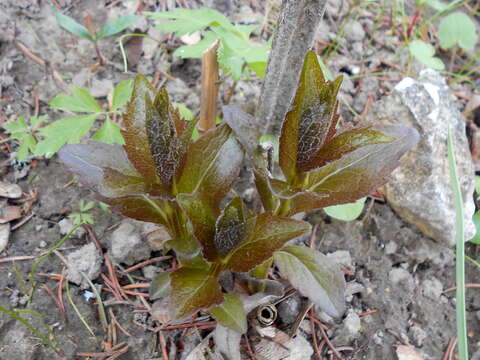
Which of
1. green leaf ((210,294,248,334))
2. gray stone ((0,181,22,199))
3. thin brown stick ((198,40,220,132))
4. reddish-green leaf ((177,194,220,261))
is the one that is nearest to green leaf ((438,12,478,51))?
thin brown stick ((198,40,220,132))

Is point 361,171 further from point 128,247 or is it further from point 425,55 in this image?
point 425,55

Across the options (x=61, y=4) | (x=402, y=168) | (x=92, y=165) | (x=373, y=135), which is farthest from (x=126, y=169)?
(x=61, y=4)

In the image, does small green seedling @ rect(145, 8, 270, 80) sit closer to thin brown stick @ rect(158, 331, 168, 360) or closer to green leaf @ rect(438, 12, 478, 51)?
thin brown stick @ rect(158, 331, 168, 360)

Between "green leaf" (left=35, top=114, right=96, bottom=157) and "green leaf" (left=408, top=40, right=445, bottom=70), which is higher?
"green leaf" (left=408, top=40, right=445, bottom=70)

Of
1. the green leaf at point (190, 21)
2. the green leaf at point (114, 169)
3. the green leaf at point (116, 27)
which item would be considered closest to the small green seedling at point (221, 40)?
the green leaf at point (190, 21)

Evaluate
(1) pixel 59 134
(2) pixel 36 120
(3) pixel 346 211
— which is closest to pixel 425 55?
(3) pixel 346 211

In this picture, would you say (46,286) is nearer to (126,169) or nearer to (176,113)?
(126,169)

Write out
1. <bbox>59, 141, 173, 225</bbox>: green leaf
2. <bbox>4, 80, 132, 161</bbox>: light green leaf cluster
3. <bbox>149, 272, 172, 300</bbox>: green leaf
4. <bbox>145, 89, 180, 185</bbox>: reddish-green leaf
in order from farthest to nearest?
<bbox>4, 80, 132, 161</bbox>: light green leaf cluster → <bbox>149, 272, 172, 300</bbox>: green leaf → <bbox>59, 141, 173, 225</bbox>: green leaf → <bbox>145, 89, 180, 185</bbox>: reddish-green leaf
